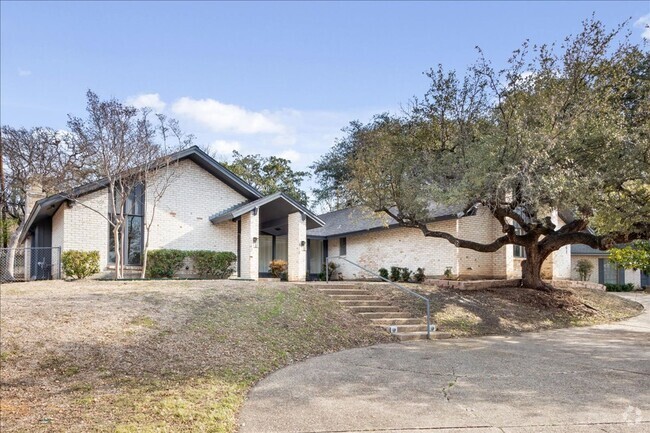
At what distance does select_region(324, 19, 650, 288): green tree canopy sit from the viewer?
11477 millimetres

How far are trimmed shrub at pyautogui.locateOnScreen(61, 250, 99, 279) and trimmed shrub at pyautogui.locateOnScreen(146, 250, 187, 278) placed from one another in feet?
5.71

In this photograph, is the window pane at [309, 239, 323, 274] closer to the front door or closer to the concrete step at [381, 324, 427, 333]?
the front door

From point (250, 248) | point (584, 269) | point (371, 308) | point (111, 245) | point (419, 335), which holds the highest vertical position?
point (111, 245)

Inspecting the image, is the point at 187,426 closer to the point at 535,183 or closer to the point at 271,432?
the point at 271,432

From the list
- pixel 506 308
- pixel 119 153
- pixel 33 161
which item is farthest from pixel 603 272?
pixel 33 161

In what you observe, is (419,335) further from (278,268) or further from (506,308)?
(278,268)

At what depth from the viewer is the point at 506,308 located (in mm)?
14422

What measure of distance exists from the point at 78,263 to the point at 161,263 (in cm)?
255

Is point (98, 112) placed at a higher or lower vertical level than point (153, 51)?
lower

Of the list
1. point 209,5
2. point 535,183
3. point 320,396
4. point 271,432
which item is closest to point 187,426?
point 271,432

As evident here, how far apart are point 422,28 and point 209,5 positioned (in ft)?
20.5

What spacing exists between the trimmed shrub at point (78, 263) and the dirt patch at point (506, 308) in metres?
8.95

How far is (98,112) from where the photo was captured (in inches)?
628

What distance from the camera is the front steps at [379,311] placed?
11578 millimetres
